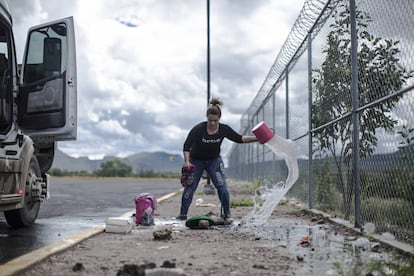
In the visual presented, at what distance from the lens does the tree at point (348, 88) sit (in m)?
5.66

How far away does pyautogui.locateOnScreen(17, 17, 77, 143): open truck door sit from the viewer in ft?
26.1

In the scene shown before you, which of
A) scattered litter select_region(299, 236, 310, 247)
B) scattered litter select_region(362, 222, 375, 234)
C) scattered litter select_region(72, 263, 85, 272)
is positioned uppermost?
scattered litter select_region(362, 222, 375, 234)

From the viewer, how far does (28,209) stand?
25.8 ft

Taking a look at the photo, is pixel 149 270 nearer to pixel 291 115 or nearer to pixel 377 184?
pixel 377 184

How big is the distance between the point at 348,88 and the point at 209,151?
7.45 feet

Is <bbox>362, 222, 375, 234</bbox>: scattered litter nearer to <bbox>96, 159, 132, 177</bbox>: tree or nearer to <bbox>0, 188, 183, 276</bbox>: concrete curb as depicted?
<bbox>0, 188, 183, 276</bbox>: concrete curb

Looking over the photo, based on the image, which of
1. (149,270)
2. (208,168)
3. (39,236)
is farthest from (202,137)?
(149,270)

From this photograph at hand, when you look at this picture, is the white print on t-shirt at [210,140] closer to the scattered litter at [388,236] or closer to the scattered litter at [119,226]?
the scattered litter at [119,226]

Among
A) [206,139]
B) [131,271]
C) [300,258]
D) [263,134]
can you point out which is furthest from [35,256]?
[206,139]

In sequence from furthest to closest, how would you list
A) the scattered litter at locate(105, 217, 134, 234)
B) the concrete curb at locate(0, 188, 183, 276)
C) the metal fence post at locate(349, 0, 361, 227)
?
the scattered litter at locate(105, 217, 134, 234)
the metal fence post at locate(349, 0, 361, 227)
the concrete curb at locate(0, 188, 183, 276)

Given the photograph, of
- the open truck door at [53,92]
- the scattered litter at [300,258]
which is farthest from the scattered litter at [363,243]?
the open truck door at [53,92]

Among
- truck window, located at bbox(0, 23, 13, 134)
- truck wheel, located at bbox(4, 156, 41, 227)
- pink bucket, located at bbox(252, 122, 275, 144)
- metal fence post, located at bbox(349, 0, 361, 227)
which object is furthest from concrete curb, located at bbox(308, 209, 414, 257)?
truck window, located at bbox(0, 23, 13, 134)

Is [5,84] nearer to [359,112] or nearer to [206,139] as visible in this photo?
[206,139]

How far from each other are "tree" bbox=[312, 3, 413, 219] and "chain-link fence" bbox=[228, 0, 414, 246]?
11 millimetres
